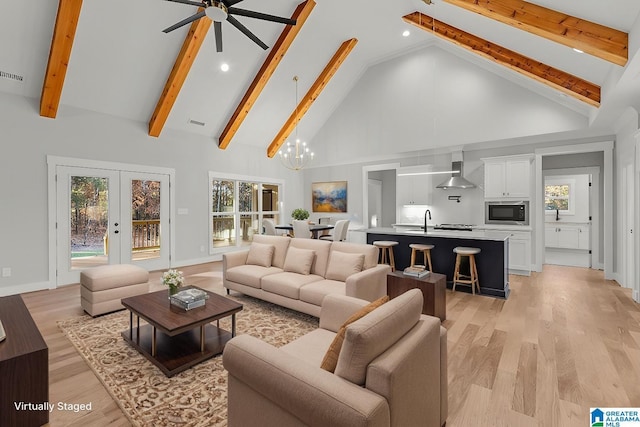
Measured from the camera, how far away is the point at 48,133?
496cm

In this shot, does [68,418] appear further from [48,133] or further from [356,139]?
[356,139]

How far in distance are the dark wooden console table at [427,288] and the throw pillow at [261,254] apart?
1.74 m

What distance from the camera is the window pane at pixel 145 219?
602 centimetres

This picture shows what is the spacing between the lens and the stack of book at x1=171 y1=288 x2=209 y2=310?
2.73 meters

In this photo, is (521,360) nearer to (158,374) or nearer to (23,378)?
(158,374)

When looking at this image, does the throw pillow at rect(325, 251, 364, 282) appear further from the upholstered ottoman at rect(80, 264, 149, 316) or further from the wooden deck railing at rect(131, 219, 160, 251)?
the wooden deck railing at rect(131, 219, 160, 251)

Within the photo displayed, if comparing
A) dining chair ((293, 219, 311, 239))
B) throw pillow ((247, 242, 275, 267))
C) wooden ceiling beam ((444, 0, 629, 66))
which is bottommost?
throw pillow ((247, 242, 275, 267))

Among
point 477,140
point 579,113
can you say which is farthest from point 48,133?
point 579,113

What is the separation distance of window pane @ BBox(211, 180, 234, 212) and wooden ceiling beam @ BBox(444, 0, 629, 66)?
6.41 metres

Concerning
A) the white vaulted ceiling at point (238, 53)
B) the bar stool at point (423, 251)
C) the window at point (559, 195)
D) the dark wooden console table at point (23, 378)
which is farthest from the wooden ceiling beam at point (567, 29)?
the window at point (559, 195)

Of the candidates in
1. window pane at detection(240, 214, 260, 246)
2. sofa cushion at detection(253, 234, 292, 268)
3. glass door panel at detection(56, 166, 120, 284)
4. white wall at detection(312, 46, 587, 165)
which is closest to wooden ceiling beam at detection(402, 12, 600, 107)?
white wall at detection(312, 46, 587, 165)

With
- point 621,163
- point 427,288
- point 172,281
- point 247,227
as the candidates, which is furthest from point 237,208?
point 621,163

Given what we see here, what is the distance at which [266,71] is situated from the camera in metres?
6.07

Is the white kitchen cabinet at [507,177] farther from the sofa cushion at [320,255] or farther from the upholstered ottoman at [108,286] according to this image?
the upholstered ottoman at [108,286]
